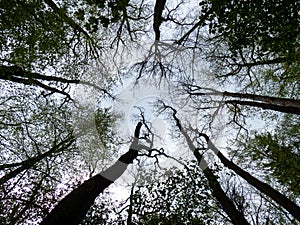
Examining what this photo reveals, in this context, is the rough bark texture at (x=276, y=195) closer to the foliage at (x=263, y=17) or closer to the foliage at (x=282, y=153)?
the foliage at (x=282, y=153)

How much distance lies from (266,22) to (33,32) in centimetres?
572

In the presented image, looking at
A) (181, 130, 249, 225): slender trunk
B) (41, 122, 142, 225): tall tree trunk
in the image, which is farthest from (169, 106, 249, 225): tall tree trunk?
(41, 122, 142, 225): tall tree trunk

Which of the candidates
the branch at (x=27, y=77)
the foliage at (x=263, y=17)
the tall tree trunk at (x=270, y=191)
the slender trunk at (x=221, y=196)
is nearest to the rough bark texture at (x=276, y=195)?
the tall tree trunk at (x=270, y=191)

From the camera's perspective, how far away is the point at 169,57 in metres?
10.2

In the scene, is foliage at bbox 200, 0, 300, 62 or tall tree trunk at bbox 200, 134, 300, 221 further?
tall tree trunk at bbox 200, 134, 300, 221

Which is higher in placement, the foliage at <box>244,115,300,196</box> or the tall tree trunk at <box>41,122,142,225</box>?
the foliage at <box>244,115,300,196</box>

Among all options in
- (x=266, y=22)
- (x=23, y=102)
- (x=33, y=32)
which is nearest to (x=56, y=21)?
(x=33, y=32)

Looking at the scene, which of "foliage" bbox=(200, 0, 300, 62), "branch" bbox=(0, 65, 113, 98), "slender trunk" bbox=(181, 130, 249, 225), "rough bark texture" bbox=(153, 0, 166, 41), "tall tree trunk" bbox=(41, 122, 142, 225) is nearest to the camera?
"foliage" bbox=(200, 0, 300, 62)

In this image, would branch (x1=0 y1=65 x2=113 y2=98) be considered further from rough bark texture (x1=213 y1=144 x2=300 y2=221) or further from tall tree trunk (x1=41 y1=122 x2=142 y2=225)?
rough bark texture (x1=213 y1=144 x2=300 y2=221)

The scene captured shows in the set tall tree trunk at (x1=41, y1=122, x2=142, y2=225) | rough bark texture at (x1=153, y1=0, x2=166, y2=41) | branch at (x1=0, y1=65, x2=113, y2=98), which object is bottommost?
tall tree trunk at (x1=41, y1=122, x2=142, y2=225)

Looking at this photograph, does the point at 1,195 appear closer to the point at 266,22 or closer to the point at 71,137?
the point at 71,137

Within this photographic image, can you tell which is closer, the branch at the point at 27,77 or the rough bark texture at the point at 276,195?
the branch at the point at 27,77

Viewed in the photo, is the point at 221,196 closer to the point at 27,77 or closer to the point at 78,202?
the point at 78,202

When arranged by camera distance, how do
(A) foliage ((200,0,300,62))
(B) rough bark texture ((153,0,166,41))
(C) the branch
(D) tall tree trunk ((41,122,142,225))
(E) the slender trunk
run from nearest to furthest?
(A) foliage ((200,0,300,62))
(D) tall tree trunk ((41,122,142,225))
(C) the branch
(B) rough bark texture ((153,0,166,41))
(E) the slender trunk
